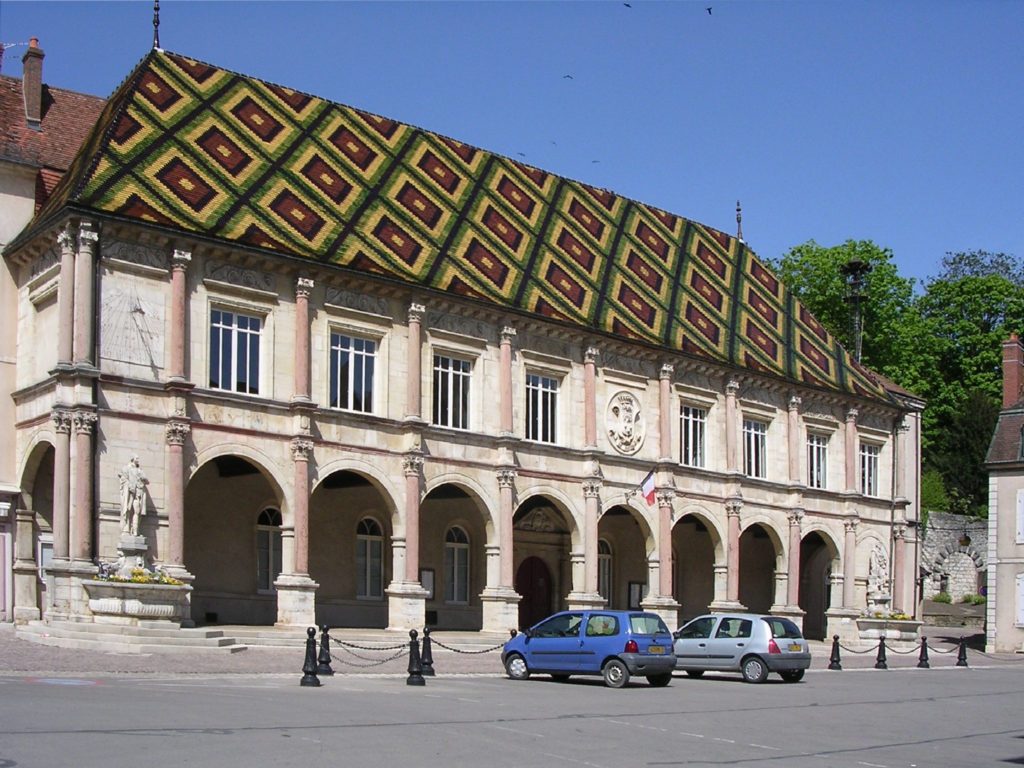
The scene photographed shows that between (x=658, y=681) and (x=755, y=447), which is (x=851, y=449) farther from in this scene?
(x=658, y=681)

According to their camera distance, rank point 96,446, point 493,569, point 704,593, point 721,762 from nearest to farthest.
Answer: point 721,762
point 96,446
point 493,569
point 704,593

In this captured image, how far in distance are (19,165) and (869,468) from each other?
2877 cm

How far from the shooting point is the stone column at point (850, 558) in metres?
44.1

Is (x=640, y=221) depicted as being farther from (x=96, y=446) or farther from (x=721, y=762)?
(x=721, y=762)

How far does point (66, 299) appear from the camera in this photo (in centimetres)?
2639

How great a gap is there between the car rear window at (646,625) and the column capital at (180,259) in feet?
37.7

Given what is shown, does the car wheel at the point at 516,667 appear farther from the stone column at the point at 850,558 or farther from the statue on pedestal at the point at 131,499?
the stone column at the point at 850,558

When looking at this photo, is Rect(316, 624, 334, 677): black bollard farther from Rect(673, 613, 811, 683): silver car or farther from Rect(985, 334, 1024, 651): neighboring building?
Rect(985, 334, 1024, 651): neighboring building

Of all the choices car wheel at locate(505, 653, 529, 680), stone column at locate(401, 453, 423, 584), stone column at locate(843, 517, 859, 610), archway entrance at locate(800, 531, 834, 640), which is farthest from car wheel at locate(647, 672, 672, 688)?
archway entrance at locate(800, 531, 834, 640)

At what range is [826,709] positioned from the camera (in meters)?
19.9

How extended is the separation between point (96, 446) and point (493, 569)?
10.9 m

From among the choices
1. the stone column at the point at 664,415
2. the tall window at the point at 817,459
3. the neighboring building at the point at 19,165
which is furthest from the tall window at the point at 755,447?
the neighboring building at the point at 19,165

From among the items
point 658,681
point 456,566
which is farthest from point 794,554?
point 658,681

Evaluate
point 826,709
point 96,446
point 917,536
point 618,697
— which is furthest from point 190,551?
point 917,536
